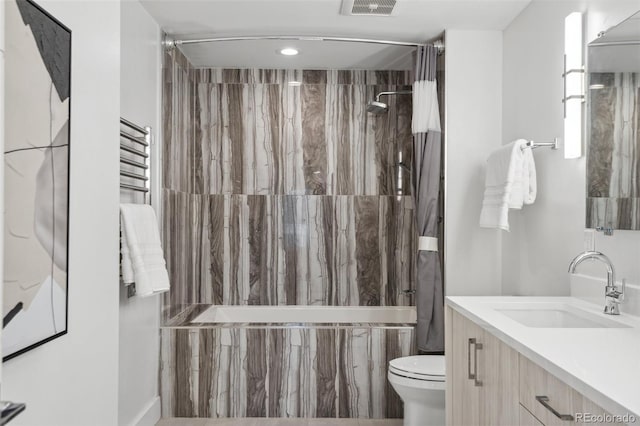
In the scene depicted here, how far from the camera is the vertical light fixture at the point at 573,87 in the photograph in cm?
233

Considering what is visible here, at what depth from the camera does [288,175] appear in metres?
4.28

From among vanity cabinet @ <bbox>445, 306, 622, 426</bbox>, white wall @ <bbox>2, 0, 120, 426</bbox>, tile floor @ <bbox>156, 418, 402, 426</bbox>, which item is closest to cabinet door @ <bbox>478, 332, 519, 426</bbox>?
vanity cabinet @ <bbox>445, 306, 622, 426</bbox>

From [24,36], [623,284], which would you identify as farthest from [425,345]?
[24,36]

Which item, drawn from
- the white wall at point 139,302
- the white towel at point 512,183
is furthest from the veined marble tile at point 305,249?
the white towel at point 512,183

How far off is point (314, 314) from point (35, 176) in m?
3.22

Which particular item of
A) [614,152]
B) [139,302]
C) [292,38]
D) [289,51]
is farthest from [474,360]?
[289,51]

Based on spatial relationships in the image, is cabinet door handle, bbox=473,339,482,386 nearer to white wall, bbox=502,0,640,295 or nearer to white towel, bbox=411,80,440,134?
white wall, bbox=502,0,640,295

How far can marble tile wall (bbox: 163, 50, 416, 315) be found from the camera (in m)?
4.25

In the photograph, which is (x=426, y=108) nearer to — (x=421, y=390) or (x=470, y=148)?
(x=470, y=148)

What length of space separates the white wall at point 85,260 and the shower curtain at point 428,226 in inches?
88.8

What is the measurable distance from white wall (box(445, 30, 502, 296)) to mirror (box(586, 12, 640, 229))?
41.6 inches

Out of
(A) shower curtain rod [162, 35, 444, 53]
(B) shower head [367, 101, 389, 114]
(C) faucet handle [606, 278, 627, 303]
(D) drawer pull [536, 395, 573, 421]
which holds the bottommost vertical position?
(D) drawer pull [536, 395, 573, 421]

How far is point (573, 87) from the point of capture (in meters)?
2.36

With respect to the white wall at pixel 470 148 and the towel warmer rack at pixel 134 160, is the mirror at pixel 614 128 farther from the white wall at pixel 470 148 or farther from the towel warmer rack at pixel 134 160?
the towel warmer rack at pixel 134 160
